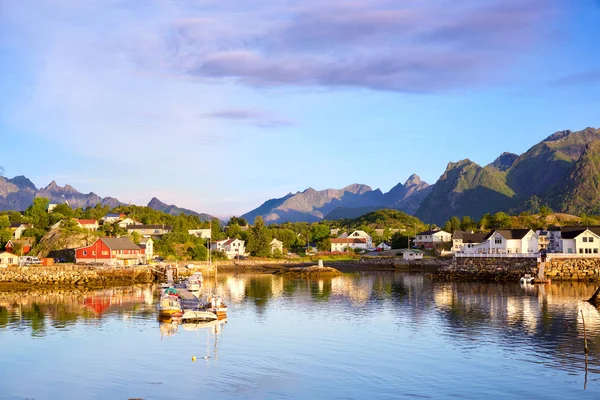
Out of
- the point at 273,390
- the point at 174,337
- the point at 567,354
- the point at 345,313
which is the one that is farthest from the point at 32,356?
the point at 567,354

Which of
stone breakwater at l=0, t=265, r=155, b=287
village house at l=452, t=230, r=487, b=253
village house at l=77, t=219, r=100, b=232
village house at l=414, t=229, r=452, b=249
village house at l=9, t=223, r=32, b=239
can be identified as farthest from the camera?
village house at l=414, t=229, r=452, b=249

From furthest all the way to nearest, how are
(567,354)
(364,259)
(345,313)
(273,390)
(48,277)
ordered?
(364,259) → (48,277) → (345,313) → (567,354) → (273,390)

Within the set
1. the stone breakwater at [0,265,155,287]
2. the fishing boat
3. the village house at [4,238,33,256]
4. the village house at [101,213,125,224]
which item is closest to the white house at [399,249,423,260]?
the stone breakwater at [0,265,155,287]

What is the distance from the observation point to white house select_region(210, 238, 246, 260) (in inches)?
5861

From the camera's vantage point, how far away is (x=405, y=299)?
7100cm

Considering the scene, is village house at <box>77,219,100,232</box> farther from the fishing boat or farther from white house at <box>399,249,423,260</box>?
the fishing boat

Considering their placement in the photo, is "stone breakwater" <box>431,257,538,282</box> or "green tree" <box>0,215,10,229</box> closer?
"stone breakwater" <box>431,257,538,282</box>

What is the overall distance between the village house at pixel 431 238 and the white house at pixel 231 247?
169 ft

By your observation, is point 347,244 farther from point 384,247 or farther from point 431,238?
point 431,238

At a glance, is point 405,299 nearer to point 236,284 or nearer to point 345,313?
Result: point 345,313

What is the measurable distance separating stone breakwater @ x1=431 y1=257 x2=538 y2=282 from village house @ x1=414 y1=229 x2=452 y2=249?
6231 centimetres

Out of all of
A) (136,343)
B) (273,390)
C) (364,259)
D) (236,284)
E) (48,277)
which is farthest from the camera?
(364,259)

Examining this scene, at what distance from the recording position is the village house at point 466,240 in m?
132

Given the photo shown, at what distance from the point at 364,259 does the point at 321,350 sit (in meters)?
111
